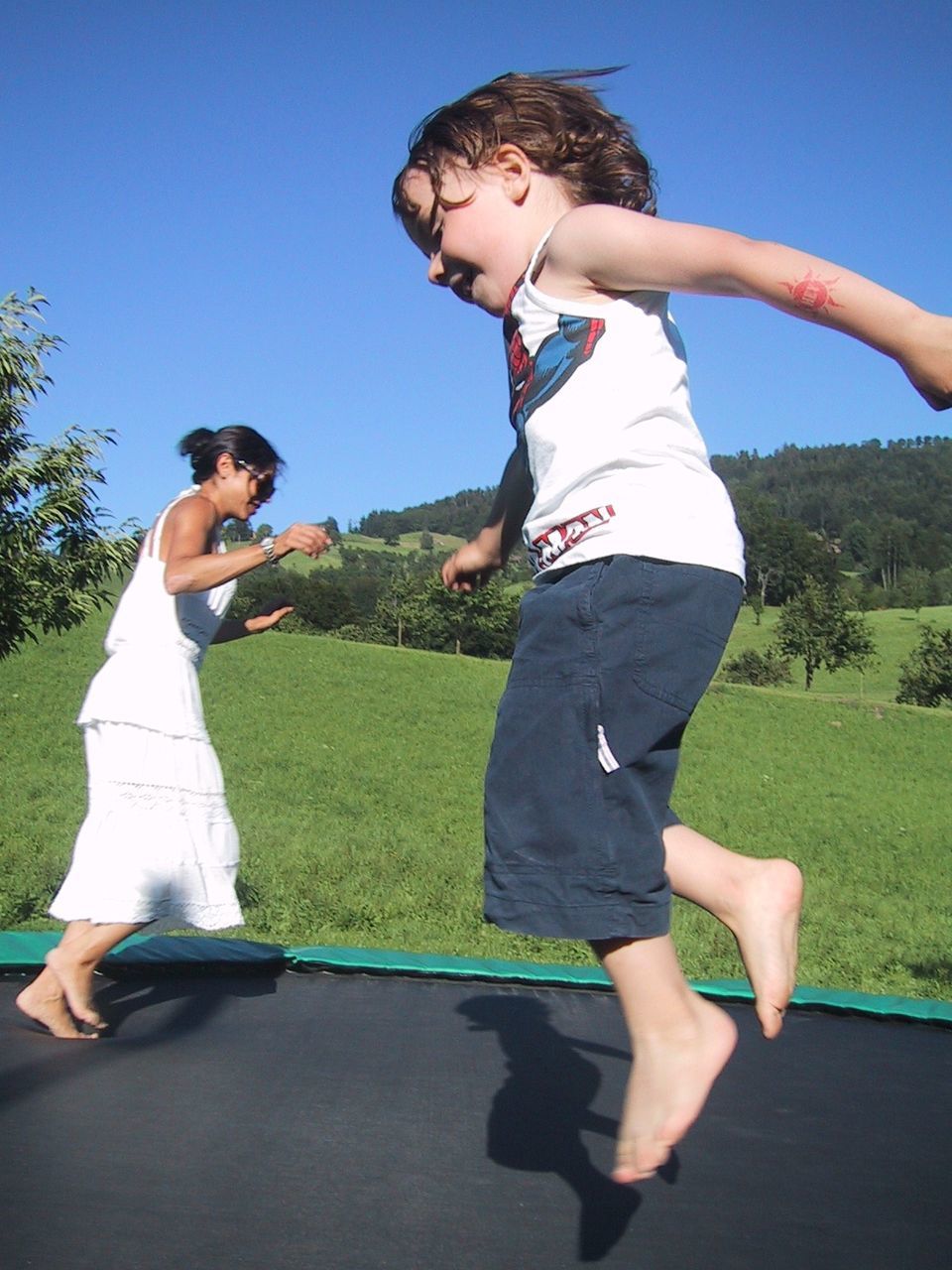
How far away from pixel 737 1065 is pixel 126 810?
1.24 metres

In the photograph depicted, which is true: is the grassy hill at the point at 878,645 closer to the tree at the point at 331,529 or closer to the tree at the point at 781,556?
the tree at the point at 781,556

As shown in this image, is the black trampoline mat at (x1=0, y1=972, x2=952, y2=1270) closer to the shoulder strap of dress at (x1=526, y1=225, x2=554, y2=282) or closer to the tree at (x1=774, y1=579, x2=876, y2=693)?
the shoulder strap of dress at (x1=526, y1=225, x2=554, y2=282)

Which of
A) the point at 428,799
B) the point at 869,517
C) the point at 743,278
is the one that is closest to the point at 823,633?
the point at 428,799

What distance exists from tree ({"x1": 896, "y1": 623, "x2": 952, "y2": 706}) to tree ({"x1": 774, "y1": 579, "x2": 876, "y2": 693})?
1159 mm

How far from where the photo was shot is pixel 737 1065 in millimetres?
2201

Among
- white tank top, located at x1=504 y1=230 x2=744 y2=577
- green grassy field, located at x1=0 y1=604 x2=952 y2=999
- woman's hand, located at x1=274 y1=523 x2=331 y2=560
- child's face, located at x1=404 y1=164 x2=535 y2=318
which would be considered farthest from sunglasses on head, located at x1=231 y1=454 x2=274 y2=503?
green grassy field, located at x1=0 y1=604 x2=952 y2=999

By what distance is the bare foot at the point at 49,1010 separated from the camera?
224cm

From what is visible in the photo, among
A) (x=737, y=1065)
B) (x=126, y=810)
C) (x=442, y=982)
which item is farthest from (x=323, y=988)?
(x=737, y=1065)

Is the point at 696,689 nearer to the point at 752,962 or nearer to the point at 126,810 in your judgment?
the point at 752,962

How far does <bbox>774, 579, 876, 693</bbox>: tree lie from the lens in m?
29.5

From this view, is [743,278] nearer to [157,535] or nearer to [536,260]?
[536,260]

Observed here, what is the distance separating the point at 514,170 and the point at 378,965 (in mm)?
2022

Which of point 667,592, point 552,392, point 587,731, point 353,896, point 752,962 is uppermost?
point 552,392

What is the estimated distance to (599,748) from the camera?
118 centimetres
